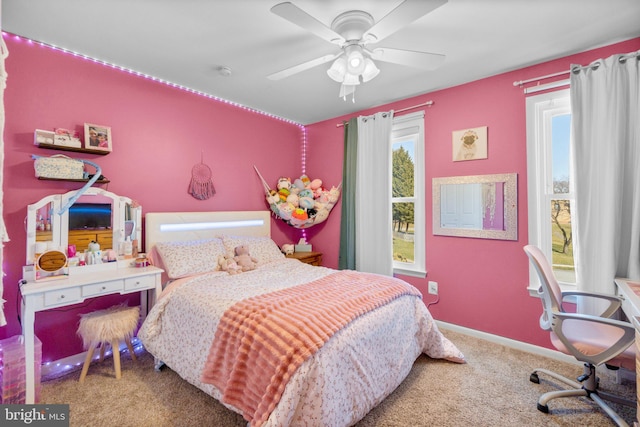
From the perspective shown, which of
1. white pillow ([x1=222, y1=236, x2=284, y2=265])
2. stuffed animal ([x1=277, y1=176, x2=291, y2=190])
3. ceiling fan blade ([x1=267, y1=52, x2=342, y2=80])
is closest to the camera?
ceiling fan blade ([x1=267, y1=52, x2=342, y2=80])

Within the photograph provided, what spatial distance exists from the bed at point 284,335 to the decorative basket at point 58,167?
0.65 metres

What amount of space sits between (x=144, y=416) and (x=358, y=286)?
5.19 feet

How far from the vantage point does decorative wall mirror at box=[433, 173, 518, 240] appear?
8.71 ft

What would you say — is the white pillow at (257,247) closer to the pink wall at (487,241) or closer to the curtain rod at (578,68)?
the pink wall at (487,241)

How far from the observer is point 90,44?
7.29ft

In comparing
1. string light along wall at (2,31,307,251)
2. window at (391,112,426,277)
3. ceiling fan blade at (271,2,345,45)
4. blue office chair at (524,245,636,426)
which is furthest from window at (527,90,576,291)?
string light along wall at (2,31,307,251)

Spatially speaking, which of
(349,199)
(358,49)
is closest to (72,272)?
(358,49)

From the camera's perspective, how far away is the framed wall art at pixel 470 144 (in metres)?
2.80

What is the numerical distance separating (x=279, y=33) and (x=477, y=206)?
2.35 m

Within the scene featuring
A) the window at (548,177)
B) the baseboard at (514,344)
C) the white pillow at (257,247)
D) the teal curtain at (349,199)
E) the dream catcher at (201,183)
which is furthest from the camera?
the teal curtain at (349,199)

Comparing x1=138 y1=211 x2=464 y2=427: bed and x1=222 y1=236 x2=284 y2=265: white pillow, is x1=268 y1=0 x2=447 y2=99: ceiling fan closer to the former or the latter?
x1=138 y1=211 x2=464 y2=427: bed

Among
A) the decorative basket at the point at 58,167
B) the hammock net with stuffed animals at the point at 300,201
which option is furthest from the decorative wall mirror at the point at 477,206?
→ the decorative basket at the point at 58,167

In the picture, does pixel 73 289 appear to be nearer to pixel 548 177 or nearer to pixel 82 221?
pixel 82 221

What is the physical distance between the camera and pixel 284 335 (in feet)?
4.82
